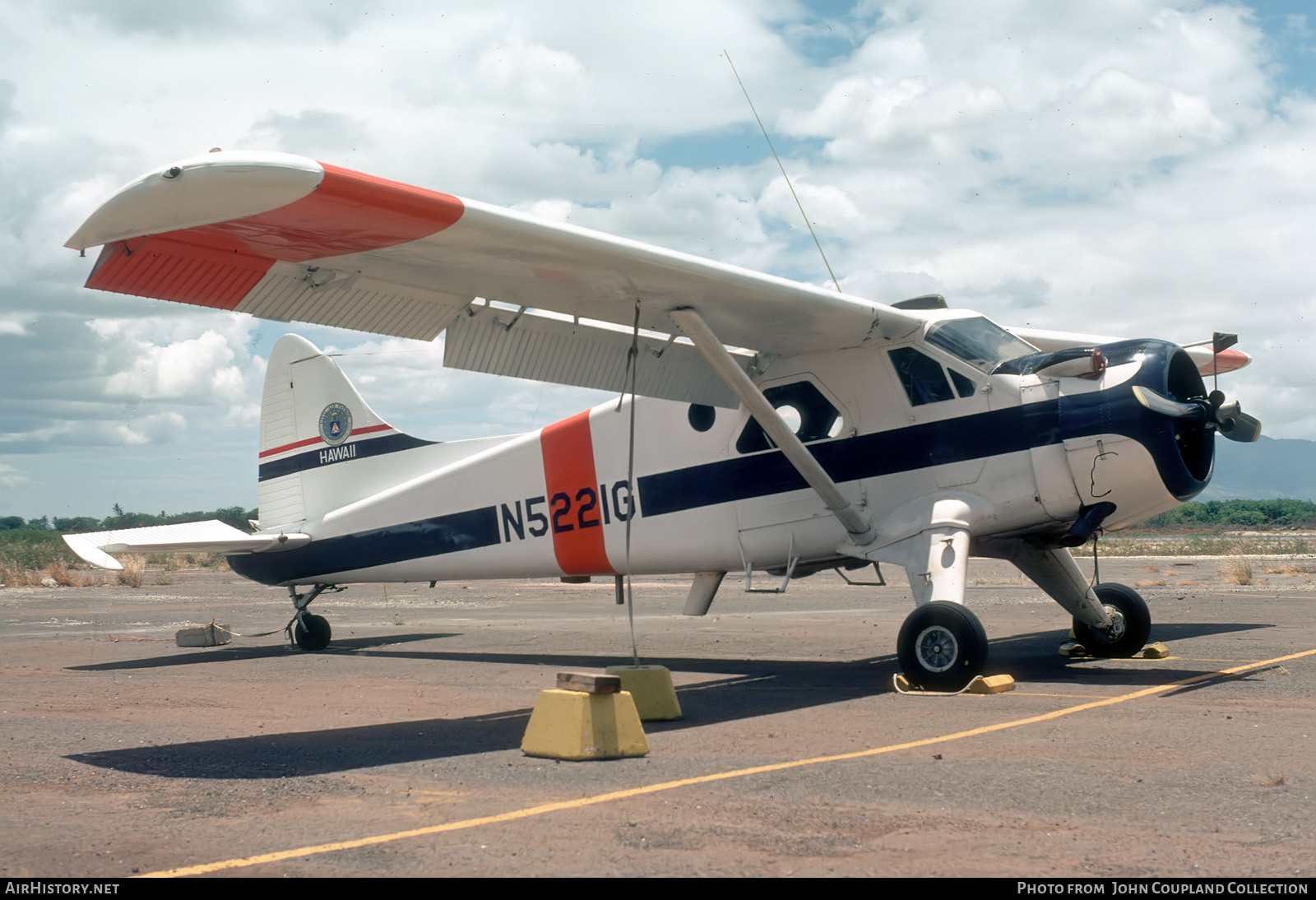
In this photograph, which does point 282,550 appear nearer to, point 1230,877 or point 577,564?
point 577,564

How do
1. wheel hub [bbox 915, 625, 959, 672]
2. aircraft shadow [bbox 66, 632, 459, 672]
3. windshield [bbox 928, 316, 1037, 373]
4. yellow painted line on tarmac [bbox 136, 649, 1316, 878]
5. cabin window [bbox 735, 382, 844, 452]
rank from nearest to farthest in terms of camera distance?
1. yellow painted line on tarmac [bbox 136, 649, 1316, 878]
2. wheel hub [bbox 915, 625, 959, 672]
3. windshield [bbox 928, 316, 1037, 373]
4. cabin window [bbox 735, 382, 844, 452]
5. aircraft shadow [bbox 66, 632, 459, 672]

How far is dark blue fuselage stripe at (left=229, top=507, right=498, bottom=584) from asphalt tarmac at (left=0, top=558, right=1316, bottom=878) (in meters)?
1.19

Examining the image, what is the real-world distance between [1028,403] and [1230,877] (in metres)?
6.05

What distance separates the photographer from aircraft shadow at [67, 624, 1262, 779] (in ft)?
20.6

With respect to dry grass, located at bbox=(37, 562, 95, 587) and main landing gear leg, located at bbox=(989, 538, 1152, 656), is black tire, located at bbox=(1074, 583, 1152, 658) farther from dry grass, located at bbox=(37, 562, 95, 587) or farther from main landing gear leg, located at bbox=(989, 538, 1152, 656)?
dry grass, located at bbox=(37, 562, 95, 587)

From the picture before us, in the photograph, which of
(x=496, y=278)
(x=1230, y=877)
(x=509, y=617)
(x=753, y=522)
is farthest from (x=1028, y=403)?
(x=509, y=617)

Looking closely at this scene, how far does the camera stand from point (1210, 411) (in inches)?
357

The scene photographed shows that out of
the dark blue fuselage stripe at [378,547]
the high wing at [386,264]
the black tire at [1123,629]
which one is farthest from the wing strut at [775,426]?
the dark blue fuselage stripe at [378,547]

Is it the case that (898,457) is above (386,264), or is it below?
below

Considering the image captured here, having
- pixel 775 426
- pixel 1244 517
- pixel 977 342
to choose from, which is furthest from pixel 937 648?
pixel 1244 517

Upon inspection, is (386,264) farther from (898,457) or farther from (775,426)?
(898,457)

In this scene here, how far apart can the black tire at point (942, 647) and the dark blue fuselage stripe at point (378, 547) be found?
213 inches

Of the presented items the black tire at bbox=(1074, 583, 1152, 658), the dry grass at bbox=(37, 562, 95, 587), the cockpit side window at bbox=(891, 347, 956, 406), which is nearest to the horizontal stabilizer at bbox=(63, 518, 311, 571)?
the cockpit side window at bbox=(891, 347, 956, 406)

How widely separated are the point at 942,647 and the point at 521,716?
3266 millimetres
